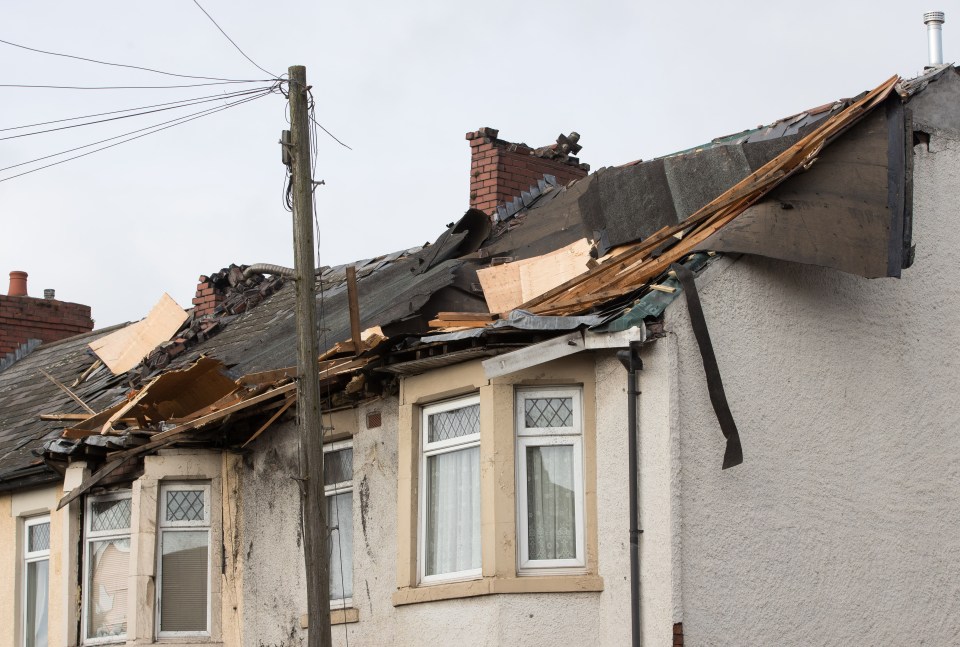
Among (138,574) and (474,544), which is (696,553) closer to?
(474,544)

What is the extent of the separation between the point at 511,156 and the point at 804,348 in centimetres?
612

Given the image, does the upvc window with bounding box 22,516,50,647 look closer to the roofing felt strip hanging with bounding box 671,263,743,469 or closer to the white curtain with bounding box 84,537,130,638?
the white curtain with bounding box 84,537,130,638

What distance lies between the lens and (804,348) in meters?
13.2

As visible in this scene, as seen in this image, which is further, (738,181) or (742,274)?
(738,181)

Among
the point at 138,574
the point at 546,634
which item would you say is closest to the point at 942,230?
the point at 546,634

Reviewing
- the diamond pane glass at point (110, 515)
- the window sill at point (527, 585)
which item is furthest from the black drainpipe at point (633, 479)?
the diamond pane glass at point (110, 515)

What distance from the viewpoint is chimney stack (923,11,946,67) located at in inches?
626

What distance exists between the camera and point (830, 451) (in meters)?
13.1

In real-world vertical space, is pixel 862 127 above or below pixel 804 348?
above

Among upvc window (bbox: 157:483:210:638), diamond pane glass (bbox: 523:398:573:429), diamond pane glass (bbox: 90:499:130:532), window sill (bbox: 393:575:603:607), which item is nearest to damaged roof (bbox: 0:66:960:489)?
diamond pane glass (bbox: 523:398:573:429)

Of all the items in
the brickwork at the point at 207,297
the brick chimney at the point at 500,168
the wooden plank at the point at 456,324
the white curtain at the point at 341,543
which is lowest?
the white curtain at the point at 341,543

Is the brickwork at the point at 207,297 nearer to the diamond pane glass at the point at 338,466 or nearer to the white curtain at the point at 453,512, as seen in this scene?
the diamond pane glass at the point at 338,466

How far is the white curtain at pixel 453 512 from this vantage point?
13.2m

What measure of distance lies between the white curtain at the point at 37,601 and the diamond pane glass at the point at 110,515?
3.94 feet
